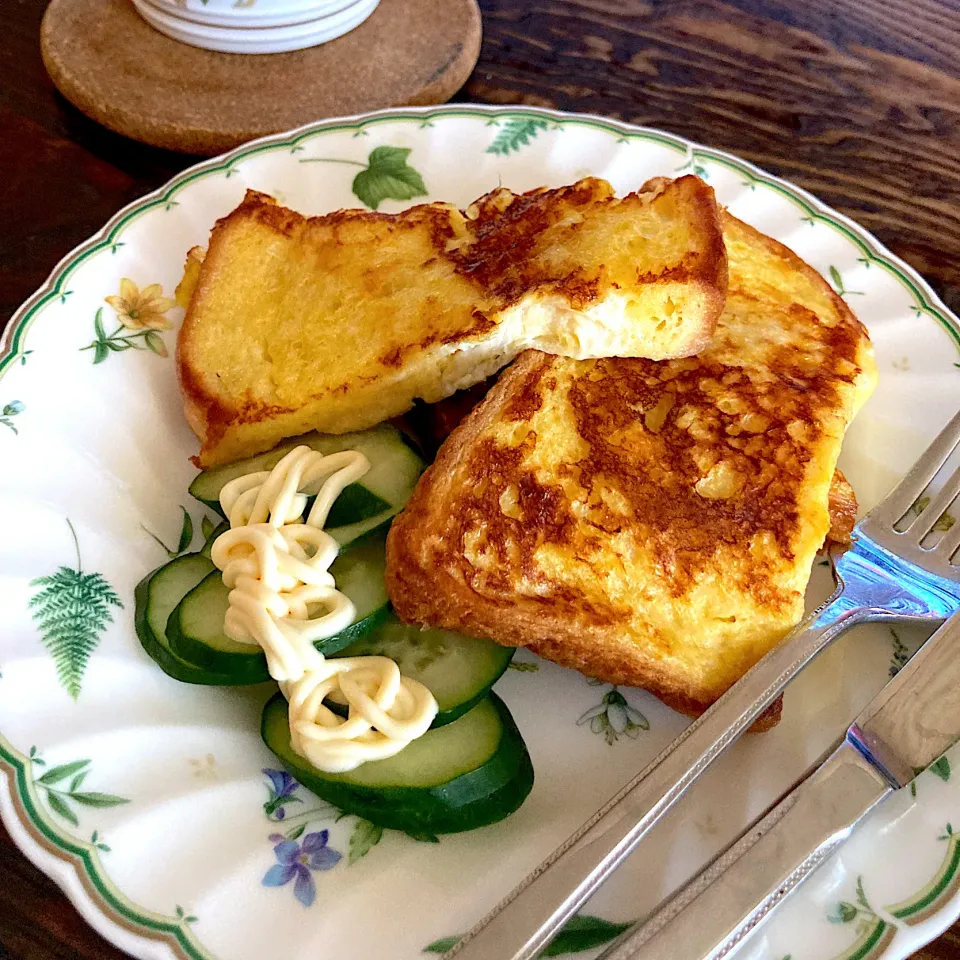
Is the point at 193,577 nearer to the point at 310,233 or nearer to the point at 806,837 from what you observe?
the point at 310,233

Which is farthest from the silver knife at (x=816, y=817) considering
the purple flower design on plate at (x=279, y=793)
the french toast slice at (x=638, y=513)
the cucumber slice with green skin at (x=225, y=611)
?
the cucumber slice with green skin at (x=225, y=611)

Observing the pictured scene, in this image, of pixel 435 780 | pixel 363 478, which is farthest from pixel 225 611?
pixel 435 780

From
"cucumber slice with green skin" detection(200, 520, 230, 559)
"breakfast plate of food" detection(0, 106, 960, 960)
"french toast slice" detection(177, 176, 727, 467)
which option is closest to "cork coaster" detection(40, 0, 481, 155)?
"breakfast plate of food" detection(0, 106, 960, 960)

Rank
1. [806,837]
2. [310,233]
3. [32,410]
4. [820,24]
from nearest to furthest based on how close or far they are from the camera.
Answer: [806,837]
[32,410]
[310,233]
[820,24]

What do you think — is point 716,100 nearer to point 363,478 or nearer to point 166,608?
point 363,478

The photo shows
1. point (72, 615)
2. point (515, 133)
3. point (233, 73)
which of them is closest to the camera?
point (72, 615)

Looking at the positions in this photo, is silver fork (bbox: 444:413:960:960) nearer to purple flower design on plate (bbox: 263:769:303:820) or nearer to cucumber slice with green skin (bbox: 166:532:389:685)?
purple flower design on plate (bbox: 263:769:303:820)

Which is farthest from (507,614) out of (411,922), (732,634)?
(411,922)
